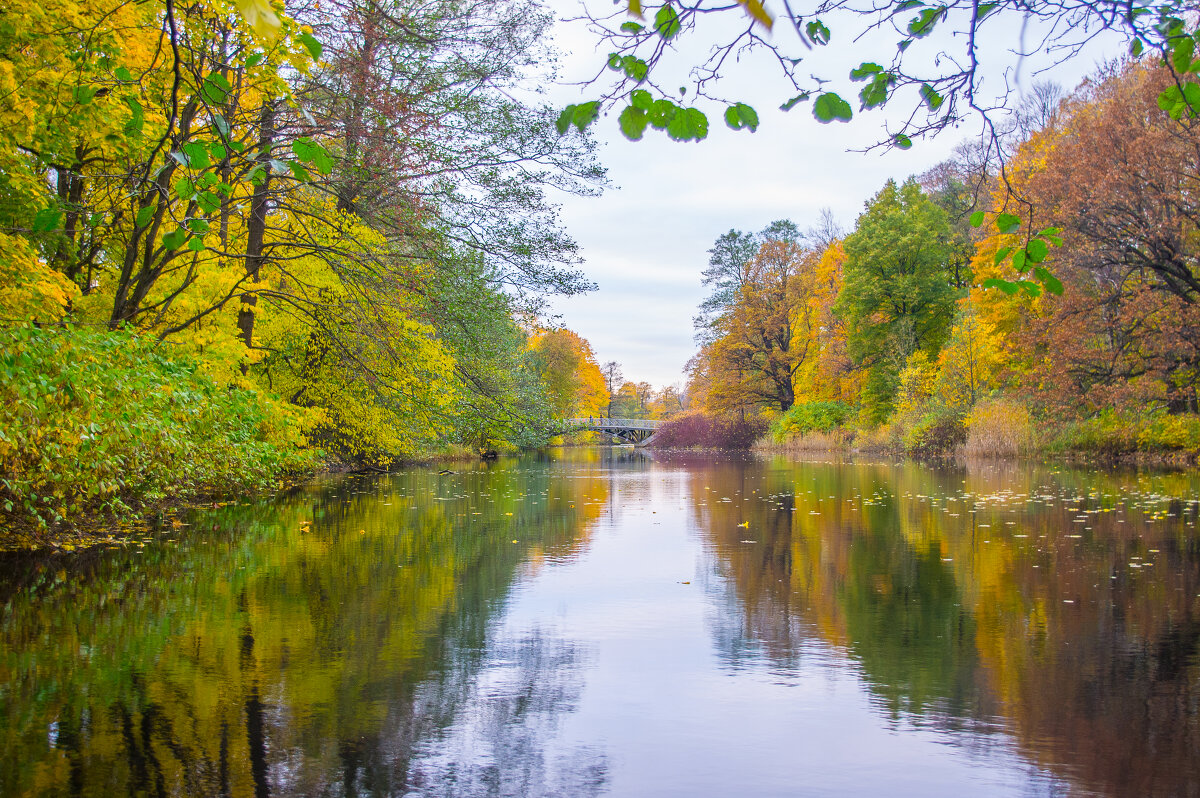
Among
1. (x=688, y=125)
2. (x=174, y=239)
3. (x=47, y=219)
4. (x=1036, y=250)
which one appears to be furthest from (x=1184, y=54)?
(x=47, y=219)

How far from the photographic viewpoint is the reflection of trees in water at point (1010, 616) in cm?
344

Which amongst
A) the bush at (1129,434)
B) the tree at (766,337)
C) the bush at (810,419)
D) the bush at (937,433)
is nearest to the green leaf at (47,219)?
the bush at (1129,434)

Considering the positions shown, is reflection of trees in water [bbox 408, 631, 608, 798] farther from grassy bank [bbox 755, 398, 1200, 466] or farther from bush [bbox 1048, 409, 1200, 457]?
grassy bank [bbox 755, 398, 1200, 466]

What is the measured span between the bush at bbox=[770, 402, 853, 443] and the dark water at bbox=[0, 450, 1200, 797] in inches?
1300

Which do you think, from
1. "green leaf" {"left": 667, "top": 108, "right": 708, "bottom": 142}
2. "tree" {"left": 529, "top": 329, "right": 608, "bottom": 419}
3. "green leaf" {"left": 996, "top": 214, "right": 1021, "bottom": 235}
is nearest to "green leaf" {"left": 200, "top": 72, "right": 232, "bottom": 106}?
"green leaf" {"left": 667, "top": 108, "right": 708, "bottom": 142}

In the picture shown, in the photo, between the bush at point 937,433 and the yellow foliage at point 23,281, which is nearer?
the yellow foliage at point 23,281

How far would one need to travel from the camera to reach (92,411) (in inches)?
268

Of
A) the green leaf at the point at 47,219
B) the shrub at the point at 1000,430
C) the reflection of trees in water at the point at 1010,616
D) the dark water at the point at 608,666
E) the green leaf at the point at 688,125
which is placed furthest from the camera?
the shrub at the point at 1000,430

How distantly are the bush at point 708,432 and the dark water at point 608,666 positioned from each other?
128 ft

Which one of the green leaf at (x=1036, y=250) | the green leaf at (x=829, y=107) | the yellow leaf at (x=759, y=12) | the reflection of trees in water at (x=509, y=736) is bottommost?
the reflection of trees in water at (x=509, y=736)

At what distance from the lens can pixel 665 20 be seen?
9.44ft

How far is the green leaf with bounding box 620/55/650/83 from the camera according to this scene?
9.73 feet

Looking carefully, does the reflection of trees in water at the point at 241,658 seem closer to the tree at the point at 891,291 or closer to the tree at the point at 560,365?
the tree at the point at 891,291

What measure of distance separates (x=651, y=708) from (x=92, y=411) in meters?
5.41
